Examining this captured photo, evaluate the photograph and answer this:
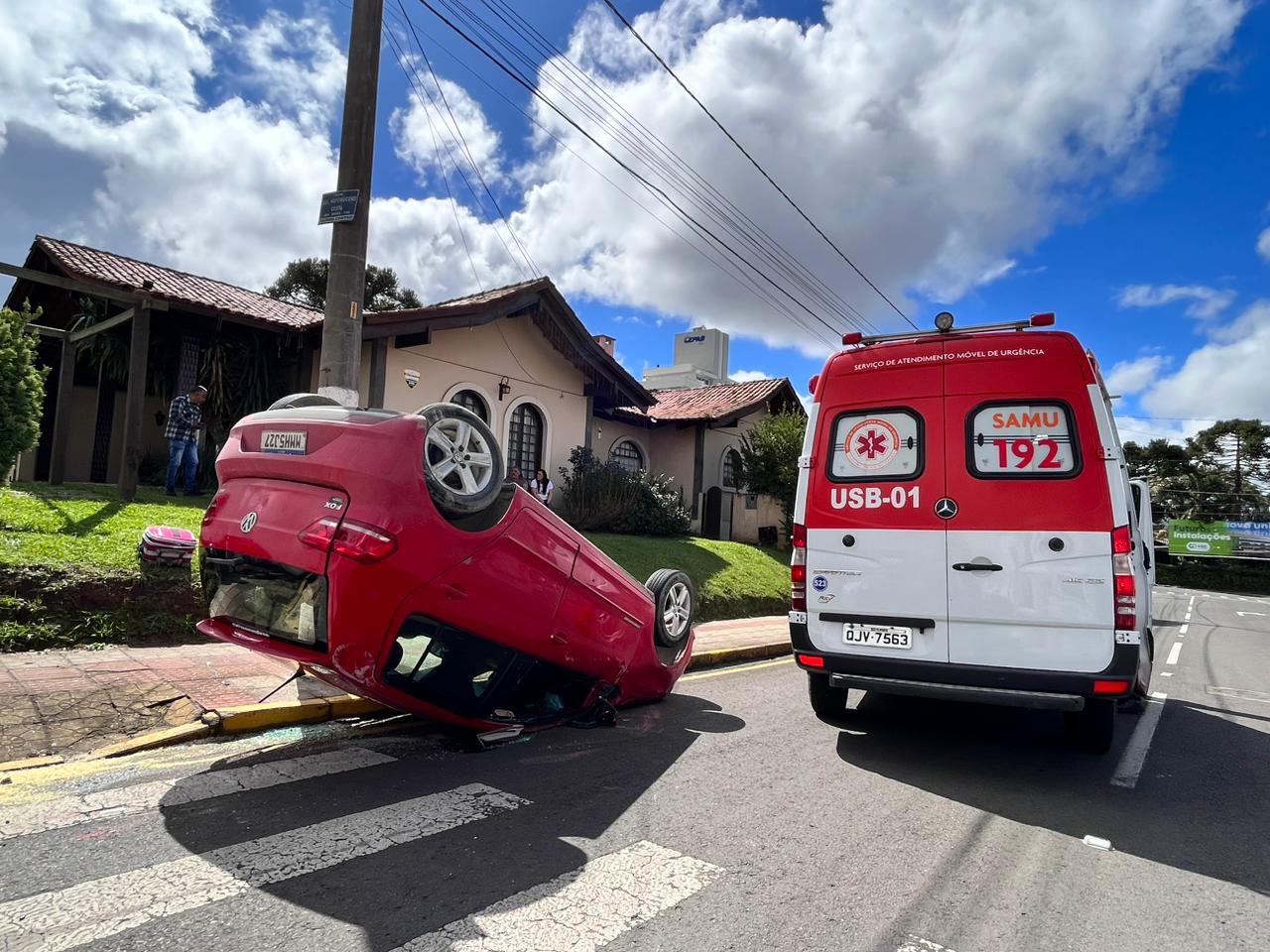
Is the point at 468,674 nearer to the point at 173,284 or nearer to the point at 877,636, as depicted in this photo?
the point at 877,636

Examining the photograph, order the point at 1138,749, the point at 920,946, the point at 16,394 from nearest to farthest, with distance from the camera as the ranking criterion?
the point at 920,946, the point at 1138,749, the point at 16,394

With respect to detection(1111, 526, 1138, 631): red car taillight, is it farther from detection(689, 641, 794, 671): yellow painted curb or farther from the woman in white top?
the woman in white top

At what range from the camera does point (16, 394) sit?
289 inches

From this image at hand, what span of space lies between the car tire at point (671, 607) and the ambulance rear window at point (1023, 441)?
7.41ft

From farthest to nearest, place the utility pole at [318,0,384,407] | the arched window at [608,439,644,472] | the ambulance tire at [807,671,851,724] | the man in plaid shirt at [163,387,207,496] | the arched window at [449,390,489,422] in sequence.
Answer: the arched window at [608,439,644,472] < the arched window at [449,390,489,422] < the man in plaid shirt at [163,387,207,496] < the utility pole at [318,0,384,407] < the ambulance tire at [807,671,851,724]

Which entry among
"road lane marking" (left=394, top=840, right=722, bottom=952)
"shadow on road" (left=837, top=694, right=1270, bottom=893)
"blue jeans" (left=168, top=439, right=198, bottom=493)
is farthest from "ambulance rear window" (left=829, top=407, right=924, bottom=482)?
"blue jeans" (left=168, top=439, right=198, bottom=493)

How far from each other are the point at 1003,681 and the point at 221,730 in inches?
178

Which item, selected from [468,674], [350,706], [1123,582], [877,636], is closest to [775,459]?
[877,636]

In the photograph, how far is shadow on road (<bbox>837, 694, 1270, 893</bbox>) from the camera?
144 inches

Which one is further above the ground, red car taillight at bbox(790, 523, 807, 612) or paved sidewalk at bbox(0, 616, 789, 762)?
red car taillight at bbox(790, 523, 807, 612)

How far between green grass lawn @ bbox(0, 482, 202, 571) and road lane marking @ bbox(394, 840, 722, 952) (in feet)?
17.5

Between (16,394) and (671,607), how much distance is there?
6709 mm

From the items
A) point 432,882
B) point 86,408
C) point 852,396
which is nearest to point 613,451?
point 86,408

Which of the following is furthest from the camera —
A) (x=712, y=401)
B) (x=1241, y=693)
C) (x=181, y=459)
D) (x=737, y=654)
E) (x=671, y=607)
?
(x=712, y=401)
